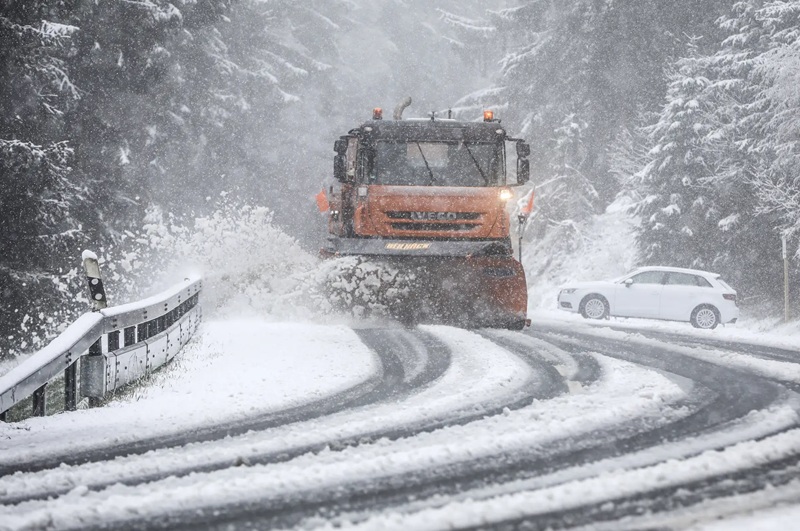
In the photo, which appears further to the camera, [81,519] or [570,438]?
[570,438]

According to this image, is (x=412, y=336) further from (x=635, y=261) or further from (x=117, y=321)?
(x=635, y=261)

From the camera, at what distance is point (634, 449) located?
14.0ft

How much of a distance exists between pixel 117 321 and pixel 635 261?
61.6ft

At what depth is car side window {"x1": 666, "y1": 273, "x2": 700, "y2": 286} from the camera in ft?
59.8

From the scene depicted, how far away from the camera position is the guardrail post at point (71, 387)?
6137mm

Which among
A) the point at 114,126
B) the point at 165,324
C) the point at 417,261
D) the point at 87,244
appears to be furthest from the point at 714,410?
the point at 114,126

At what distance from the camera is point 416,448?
173 inches

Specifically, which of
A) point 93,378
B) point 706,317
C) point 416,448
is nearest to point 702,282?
point 706,317

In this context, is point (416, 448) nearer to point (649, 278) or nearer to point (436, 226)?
point (436, 226)

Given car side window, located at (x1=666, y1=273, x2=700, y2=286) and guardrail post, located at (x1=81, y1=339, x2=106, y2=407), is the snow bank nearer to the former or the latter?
guardrail post, located at (x1=81, y1=339, x2=106, y2=407)

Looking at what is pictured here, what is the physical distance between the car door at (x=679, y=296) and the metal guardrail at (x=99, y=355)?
12.7 m

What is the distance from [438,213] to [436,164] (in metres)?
0.95

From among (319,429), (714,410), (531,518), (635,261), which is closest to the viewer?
(531,518)

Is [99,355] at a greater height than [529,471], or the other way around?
[99,355]
